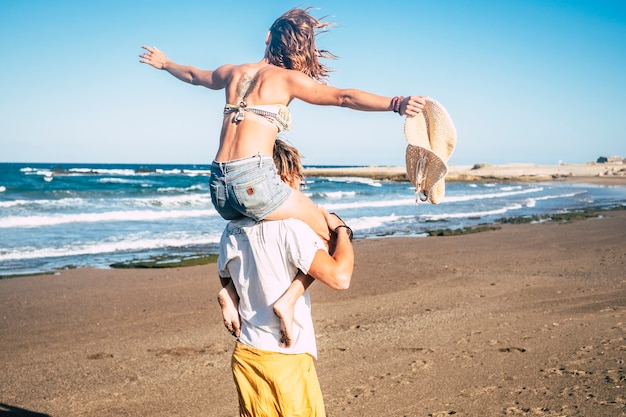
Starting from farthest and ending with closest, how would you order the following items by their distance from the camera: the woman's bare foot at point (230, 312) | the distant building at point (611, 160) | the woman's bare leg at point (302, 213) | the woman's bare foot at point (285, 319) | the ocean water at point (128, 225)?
the distant building at point (611, 160) < the ocean water at point (128, 225) < the woman's bare foot at point (230, 312) < the woman's bare leg at point (302, 213) < the woman's bare foot at point (285, 319)

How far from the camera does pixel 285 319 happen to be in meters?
2.85

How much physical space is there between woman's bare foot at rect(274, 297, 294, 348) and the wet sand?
213 centimetres

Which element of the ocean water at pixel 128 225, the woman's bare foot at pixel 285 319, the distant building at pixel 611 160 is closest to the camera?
the woman's bare foot at pixel 285 319

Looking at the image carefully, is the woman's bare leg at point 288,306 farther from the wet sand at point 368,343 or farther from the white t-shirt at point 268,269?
the wet sand at point 368,343

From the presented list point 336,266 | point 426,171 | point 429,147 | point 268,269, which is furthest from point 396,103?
point 268,269

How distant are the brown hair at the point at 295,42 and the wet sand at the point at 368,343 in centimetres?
288

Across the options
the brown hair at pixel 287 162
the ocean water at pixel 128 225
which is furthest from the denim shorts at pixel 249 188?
the ocean water at pixel 128 225

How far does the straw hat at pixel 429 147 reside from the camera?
315 cm

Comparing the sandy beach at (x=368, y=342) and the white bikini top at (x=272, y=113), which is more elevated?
the white bikini top at (x=272, y=113)

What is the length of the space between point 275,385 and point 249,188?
98 cm

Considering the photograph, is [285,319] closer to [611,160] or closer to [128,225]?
[128,225]

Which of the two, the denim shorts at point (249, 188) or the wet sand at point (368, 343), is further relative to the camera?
the wet sand at point (368, 343)

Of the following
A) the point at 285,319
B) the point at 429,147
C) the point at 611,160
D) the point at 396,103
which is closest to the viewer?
the point at 285,319

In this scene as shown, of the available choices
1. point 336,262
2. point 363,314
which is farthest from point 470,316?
point 336,262
